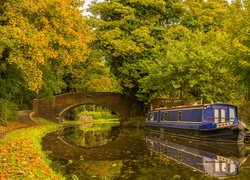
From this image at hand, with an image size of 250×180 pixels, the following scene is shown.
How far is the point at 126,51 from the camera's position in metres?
33.5

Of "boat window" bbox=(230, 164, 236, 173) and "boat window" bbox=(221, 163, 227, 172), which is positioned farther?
"boat window" bbox=(221, 163, 227, 172)

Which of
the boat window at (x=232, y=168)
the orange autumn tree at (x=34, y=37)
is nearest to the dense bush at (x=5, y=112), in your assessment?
the orange autumn tree at (x=34, y=37)

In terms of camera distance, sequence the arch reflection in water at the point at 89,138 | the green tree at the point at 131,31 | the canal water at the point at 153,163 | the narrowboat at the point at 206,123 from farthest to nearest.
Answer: the green tree at the point at 131,31 < the arch reflection in water at the point at 89,138 < the narrowboat at the point at 206,123 < the canal water at the point at 153,163

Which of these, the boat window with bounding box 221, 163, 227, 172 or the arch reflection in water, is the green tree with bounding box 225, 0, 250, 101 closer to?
the boat window with bounding box 221, 163, 227, 172

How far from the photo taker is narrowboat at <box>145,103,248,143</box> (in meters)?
20.8

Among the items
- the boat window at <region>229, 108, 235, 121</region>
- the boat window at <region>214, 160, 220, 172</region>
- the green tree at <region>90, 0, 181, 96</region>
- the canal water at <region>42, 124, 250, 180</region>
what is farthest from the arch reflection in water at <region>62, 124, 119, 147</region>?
the boat window at <region>214, 160, 220, 172</region>

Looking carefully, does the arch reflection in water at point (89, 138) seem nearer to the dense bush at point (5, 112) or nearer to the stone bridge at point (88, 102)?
the dense bush at point (5, 112)

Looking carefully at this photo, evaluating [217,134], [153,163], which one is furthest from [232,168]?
[217,134]

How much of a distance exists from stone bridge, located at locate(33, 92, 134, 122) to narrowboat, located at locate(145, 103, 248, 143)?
489 inches

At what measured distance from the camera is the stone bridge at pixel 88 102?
41906mm

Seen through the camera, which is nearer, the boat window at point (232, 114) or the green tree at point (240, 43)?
the green tree at point (240, 43)

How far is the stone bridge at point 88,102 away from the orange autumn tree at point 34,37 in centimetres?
1799

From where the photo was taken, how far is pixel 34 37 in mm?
18266

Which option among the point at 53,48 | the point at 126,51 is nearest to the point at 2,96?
the point at 53,48
